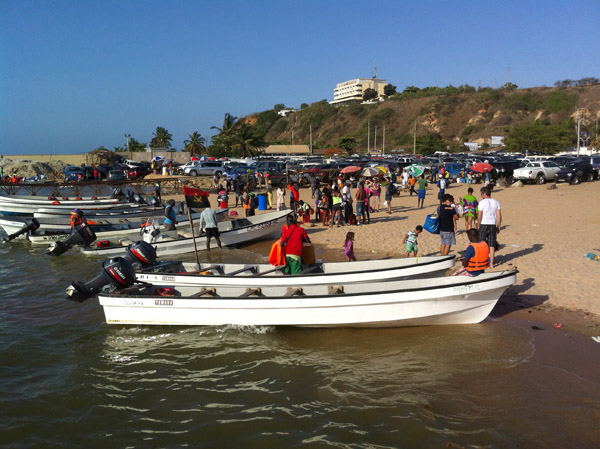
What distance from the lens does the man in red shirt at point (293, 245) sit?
9.62m

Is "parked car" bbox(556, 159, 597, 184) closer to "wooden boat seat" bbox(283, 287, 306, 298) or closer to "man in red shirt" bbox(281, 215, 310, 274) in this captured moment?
"man in red shirt" bbox(281, 215, 310, 274)

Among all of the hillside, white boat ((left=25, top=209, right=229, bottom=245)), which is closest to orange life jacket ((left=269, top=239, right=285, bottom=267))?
white boat ((left=25, top=209, right=229, bottom=245))

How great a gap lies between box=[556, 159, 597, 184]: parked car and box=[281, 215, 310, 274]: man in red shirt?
28294 millimetres

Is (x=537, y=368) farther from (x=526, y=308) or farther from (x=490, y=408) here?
(x=526, y=308)

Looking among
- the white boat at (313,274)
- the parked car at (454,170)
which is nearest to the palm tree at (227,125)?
the parked car at (454,170)

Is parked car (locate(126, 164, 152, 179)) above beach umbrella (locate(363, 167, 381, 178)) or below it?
above

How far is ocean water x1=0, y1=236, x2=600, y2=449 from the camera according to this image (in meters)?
6.07

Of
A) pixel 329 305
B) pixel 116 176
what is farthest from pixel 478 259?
pixel 116 176

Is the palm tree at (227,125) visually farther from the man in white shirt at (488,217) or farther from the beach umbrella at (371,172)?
the man in white shirt at (488,217)

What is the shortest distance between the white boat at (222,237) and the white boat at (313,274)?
548 centimetres

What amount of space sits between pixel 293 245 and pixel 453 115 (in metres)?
95.3

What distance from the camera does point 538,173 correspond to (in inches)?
1280

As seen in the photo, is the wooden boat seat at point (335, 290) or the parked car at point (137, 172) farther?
the parked car at point (137, 172)

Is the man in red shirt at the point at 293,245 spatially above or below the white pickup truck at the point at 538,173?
below
